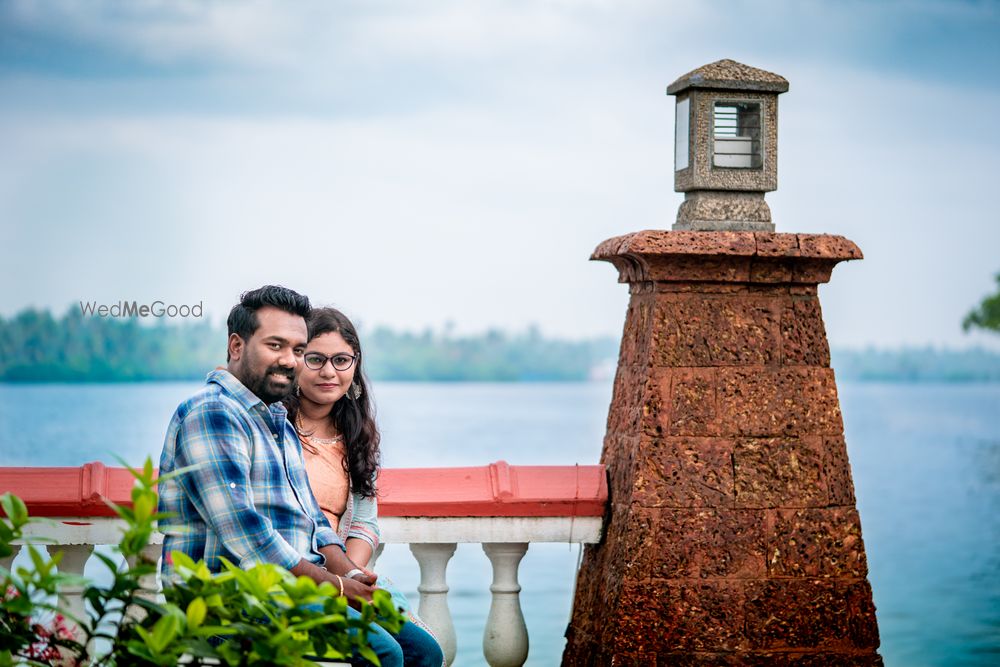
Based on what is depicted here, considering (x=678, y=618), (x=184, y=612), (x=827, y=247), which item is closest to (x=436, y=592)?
(x=678, y=618)

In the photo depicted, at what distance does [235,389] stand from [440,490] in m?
1.04

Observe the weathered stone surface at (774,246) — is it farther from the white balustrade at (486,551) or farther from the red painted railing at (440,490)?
the white balustrade at (486,551)

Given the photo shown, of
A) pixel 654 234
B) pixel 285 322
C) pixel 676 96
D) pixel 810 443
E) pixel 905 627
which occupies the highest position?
pixel 676 96

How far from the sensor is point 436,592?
4.12 metres

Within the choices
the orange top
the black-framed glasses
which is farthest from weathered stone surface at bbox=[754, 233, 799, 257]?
the orange top

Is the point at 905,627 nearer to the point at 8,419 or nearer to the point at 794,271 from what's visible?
the point at 794,271

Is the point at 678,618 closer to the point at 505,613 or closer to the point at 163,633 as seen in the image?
the point at 505,613

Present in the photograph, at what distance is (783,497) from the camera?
3.98m

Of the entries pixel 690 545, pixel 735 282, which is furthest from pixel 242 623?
pixel 735 282

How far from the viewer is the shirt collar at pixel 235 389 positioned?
3.20 m

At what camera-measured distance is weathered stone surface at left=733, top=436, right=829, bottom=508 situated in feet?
13.0

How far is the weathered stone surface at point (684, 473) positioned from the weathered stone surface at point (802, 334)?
369 millimetres

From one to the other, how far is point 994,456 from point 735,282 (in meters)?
25.2

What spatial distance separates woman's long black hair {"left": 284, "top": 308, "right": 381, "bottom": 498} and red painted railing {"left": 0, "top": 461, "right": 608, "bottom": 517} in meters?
0.32
